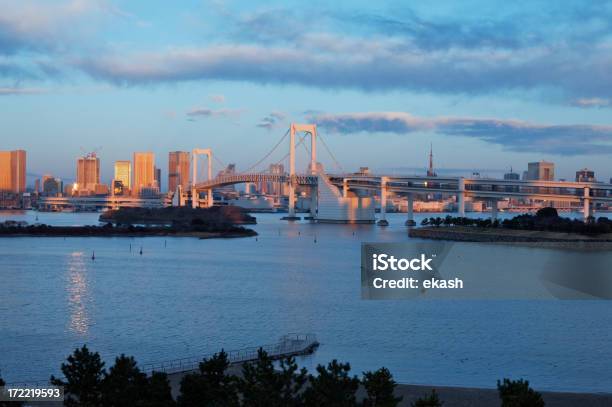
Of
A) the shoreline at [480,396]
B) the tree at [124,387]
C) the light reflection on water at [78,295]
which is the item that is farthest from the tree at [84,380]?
the light reflection on water at [78,295]

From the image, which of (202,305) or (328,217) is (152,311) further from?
(328,217)

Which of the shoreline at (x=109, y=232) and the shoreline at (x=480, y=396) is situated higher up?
the shoreline at (x=109, y=232)

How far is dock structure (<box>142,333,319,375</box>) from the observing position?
521cm

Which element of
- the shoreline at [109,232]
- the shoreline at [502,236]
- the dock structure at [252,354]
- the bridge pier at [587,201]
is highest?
the bridge pier at [587,201]

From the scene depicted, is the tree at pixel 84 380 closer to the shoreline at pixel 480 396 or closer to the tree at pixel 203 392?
the tree at pixel 203 392

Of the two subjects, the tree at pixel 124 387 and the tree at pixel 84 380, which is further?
the tree at pixel 84 380

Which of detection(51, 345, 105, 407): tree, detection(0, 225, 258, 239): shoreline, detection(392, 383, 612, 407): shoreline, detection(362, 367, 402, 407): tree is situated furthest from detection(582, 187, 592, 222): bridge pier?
detection(51, 345, 105, 407): tree

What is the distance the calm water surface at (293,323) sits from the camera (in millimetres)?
5512

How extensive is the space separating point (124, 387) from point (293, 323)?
3667 millimetres

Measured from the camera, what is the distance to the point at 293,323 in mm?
7098

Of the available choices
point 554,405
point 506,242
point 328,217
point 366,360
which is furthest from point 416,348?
point 328,217

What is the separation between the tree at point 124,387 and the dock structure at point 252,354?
1358 millimetres

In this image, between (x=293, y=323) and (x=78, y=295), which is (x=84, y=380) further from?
(x=78, y=295)

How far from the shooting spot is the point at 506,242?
17.8 m
